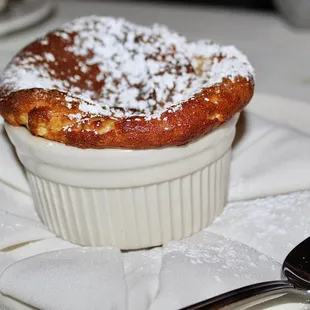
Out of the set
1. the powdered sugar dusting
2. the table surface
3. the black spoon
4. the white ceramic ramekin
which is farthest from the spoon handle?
the table surface

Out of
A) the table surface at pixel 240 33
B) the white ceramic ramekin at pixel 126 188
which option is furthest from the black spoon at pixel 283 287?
the table surface at pixel 240 33

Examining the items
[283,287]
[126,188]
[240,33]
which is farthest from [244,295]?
[240,33]

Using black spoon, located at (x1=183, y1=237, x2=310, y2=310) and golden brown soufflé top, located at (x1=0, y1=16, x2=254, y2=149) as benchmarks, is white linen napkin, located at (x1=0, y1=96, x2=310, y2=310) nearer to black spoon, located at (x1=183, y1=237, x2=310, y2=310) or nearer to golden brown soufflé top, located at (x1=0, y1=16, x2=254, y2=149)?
black spoon, located at (x1=183, y1=237, x2=310, y2=310)

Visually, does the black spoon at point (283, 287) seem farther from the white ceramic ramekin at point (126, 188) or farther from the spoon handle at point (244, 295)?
the white ceramic ramekin at point (126, 188)

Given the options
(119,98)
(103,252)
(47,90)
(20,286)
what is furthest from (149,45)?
(20,286)

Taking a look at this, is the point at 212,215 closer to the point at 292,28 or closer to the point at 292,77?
the point at 292,77

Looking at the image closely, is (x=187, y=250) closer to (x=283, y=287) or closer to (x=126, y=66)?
(x=283, y=287)

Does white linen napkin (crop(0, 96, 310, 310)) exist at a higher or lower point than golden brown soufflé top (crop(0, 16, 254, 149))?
lower
